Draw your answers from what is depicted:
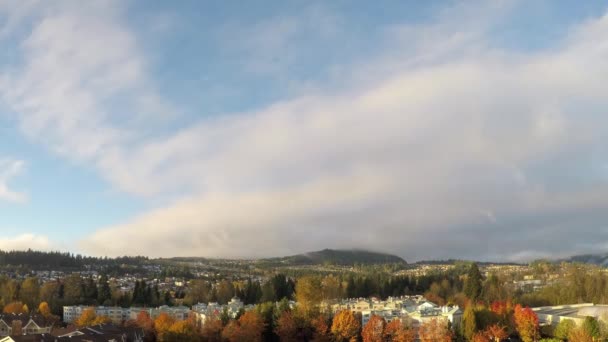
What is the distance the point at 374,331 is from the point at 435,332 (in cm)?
776

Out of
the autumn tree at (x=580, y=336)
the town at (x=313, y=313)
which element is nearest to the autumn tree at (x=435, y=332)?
the town at (x=313, y=313)

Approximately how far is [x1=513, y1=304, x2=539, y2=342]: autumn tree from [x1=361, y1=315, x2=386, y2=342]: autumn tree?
18.5m

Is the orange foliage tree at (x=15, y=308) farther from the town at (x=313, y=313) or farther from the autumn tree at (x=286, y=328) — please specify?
the autumn tree at (x=286, y=328)

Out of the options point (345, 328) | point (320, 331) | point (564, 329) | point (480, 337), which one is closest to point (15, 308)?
point (320, 331)

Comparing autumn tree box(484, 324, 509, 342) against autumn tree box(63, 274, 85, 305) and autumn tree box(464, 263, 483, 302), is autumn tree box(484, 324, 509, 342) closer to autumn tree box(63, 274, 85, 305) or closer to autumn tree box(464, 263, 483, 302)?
autumn tree box(464, 263, 483, 302)

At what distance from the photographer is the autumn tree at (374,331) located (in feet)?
235

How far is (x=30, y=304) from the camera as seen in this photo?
10950cm

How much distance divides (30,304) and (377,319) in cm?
7181

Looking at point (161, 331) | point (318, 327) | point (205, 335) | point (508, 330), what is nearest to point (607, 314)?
point (508, 330)

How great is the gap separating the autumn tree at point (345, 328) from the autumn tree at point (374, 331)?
1194 mm

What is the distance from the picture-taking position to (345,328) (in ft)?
241

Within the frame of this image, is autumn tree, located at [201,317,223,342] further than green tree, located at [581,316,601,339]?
Yes

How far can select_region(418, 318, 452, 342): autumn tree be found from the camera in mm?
71519

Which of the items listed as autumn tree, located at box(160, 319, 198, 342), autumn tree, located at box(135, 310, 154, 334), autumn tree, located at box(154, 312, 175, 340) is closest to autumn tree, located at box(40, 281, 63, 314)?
autumn tree, located at box(135, 310, 154, 334)
